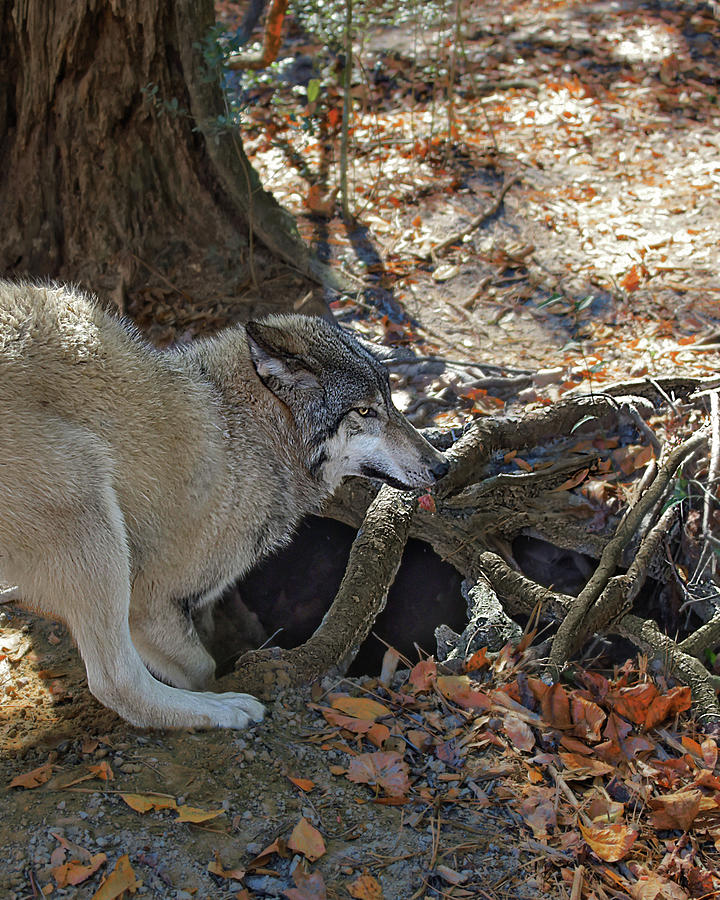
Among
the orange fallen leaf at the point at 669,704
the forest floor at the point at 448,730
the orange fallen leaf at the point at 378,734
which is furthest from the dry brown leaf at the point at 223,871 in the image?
the orange fallen leaf at the point at 669,704

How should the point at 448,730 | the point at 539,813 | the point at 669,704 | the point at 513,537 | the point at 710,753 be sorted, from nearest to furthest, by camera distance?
the point at 539,813
the point at 710,753
the point at 448,730
the point at 669,704
the point at 513,537

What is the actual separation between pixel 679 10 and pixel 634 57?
2095mm

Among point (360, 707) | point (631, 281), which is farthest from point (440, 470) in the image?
point (631, 281)

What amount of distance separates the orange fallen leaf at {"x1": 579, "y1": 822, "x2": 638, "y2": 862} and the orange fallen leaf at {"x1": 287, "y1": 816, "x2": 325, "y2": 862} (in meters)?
1.13

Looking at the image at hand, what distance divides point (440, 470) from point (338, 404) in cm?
67

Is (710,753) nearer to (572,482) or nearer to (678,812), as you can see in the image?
(678,812)

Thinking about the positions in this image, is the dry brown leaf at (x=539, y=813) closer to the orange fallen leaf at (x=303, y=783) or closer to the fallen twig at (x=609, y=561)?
the fallen twig at (x=609, y=561)

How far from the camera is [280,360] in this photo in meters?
4.15

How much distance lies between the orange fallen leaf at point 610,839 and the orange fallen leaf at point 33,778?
231cm

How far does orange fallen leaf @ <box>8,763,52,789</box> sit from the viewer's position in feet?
11.2

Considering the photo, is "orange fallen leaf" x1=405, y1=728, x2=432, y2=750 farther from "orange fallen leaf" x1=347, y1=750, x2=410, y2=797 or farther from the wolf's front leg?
the wolf's front leg

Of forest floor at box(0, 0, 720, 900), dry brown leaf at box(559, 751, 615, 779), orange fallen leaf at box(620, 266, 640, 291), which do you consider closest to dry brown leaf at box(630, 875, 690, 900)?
forest floor at box(0, 0, 720, 900)

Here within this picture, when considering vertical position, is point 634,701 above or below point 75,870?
below

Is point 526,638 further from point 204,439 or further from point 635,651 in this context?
point 204,439
